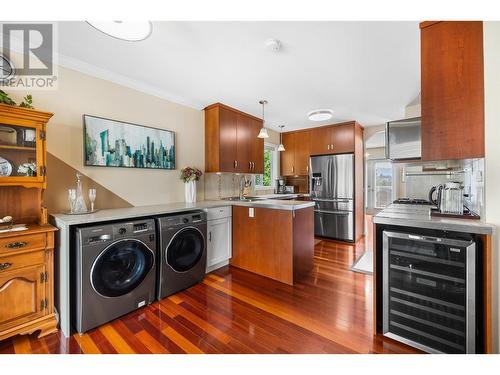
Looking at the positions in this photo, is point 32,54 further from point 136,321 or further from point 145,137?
point 136,321

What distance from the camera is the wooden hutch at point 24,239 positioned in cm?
147

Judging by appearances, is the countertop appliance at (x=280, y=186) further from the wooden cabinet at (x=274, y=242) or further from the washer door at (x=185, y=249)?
the washer door at (x=185, y=249)

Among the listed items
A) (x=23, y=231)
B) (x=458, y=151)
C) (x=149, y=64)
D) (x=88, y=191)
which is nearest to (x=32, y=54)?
(x=149, y=64)

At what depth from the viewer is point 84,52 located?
6.54ft

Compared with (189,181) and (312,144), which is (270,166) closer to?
(312,144)

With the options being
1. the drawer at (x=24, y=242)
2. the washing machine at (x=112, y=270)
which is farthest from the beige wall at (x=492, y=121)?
the drawer at (x=24, y=242)

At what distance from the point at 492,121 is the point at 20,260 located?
330 cm

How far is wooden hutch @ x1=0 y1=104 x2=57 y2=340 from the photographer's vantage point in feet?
4.83

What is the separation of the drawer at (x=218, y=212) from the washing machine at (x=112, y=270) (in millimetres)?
771

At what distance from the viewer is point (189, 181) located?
10.1 feet

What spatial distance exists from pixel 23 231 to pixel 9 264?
0.23m

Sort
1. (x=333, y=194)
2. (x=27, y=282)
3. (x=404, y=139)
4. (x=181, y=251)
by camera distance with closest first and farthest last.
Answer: (x=27, y=282), (x=181, y=251), (x=404, y=139), (x=333, y=194)

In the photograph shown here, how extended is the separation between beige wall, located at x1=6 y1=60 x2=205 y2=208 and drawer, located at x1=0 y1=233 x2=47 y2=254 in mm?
654

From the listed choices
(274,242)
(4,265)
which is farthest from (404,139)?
(4,265)
